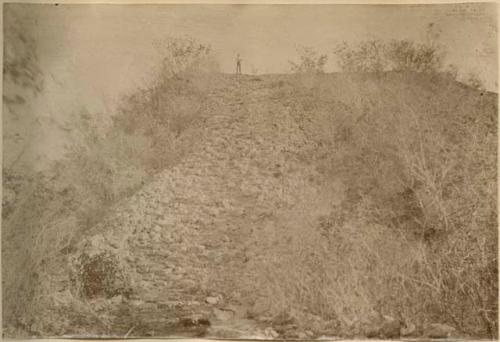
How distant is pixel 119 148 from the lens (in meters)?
1.54

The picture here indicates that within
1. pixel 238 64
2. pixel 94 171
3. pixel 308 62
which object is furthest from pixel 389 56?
pixel 94 171

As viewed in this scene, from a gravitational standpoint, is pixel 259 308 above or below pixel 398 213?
below

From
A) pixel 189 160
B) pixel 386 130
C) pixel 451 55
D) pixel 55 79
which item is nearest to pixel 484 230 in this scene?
pixel 386 130

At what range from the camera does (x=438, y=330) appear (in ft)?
4.90

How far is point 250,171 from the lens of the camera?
1.54 meters

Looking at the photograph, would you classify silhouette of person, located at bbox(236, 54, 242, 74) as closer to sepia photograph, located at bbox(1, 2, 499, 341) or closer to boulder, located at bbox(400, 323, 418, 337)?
sepia photograph, located at bbox(1, 2, 499, 341)

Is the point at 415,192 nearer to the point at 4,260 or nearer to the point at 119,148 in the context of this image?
the point at 119,148

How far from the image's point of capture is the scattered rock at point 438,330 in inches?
58.8

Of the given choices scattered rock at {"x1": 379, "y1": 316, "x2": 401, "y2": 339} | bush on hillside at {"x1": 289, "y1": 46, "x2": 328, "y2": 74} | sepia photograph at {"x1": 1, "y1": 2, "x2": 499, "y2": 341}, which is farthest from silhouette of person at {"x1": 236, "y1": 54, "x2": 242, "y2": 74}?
scattered rock at {"x1": 379, "y1": 316, "x2": 401, "y2": 339}

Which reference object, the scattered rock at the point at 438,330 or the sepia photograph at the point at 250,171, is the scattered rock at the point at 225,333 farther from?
the scattered rock at the point at 438,330

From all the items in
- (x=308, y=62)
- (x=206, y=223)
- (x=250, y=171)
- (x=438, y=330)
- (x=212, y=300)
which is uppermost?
(x=308, y=62)

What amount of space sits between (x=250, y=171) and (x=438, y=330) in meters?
0.76

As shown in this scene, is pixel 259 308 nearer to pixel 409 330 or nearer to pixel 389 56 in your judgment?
pixel 409 330

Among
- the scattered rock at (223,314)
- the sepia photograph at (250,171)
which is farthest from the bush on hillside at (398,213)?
the scattered rock at (223,314)
